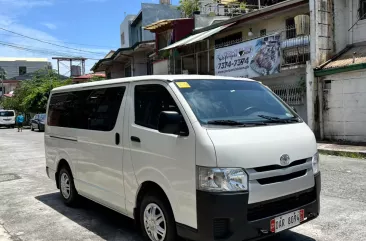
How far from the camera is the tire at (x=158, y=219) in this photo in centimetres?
382

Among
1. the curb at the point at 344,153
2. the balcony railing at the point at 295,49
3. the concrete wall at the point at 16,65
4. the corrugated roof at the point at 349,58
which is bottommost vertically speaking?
the curb at the point at 344,153

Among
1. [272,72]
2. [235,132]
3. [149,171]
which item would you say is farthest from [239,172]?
[272,72]

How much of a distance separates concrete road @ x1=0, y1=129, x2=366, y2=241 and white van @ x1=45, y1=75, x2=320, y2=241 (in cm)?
48

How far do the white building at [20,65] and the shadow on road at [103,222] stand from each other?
78.8 meters

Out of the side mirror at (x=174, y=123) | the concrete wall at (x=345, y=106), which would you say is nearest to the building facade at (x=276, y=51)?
the concrete wall at (x=345, y=106)

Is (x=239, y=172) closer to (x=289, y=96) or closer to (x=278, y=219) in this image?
(x=278, y=219)

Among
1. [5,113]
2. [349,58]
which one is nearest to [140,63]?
[349,58]

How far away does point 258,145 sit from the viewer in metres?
3.52

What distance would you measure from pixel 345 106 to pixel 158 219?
10.8 meters

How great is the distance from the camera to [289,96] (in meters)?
15.1

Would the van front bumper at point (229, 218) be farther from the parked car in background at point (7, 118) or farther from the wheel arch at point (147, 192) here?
the parked car in background at point (7, 118)

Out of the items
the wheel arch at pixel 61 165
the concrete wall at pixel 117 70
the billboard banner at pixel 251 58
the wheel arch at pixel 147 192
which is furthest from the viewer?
the concrete wall at pixel 117 70

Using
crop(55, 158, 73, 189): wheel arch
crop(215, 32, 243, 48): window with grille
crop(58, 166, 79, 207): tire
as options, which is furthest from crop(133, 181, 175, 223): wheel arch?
crop(215, 32, 243, 48): window with grille

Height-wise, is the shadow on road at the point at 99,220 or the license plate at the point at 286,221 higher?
the license plate at the point at 286,221
